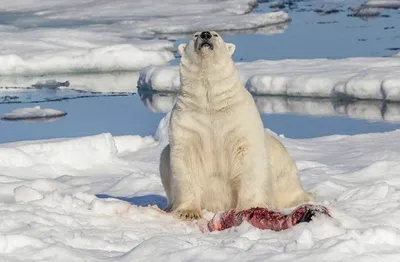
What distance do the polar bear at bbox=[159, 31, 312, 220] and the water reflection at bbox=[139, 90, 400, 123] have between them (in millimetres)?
5463

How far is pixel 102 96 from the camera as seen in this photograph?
457 inches

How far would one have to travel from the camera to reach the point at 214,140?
4.11 meters

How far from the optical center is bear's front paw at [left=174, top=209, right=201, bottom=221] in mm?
3965

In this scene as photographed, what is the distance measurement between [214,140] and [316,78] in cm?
704

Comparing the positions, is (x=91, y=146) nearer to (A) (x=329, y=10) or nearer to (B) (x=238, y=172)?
(B) (x=238, y=172)

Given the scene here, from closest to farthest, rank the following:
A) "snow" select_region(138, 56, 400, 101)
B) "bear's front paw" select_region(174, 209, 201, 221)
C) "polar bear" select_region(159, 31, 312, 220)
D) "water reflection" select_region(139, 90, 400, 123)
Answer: "bear's front paw" select_region(174, 209, 201, 221) < "polar bear" select_region(159, 31, 312, 220) < "water reflection" select_region(139, 90, 400, 123) < "snow" select_region(138, 56, 400, 101)

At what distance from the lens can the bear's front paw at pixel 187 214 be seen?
3965 mm

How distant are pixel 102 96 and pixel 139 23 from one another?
7.07 metres

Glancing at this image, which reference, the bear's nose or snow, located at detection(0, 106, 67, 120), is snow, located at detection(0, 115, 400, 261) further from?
snow, located at detection(0, 106, 67, 120)

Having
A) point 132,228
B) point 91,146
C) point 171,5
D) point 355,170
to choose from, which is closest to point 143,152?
point 91,146

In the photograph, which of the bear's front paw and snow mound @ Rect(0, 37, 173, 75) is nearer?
the bear's front paw

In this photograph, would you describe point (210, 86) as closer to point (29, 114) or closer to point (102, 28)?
point (29, 114)

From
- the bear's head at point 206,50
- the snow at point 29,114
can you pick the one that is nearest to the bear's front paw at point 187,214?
the bear's head at point 206,50

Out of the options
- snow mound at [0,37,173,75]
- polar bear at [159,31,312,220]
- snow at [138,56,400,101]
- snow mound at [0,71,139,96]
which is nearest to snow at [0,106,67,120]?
snow mound at [0,71,139,96]
